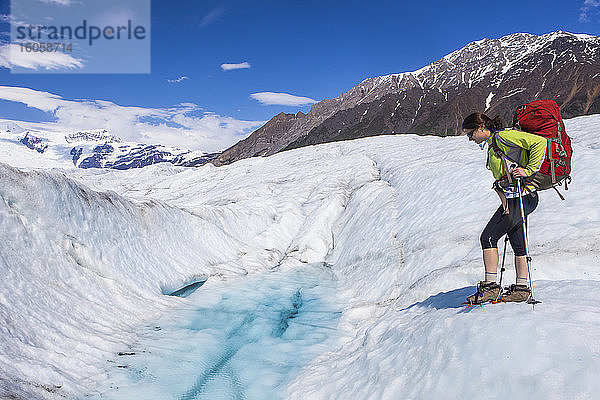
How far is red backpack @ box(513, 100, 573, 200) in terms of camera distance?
214 inches

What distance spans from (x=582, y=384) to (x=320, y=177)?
22660mm

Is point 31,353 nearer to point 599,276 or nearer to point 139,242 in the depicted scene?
point 139,242

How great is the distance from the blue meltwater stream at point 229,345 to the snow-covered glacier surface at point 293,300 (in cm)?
5

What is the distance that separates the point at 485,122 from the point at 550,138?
3.29 feet

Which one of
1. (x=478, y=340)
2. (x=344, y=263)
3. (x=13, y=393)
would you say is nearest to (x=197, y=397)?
(x=13, y=393)

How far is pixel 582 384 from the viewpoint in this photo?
4109 mm

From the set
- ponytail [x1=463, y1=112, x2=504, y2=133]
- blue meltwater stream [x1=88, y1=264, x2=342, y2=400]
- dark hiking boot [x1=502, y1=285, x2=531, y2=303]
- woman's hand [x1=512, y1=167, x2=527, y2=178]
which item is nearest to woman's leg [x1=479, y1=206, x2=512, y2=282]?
dark hiking boot [x1=502, y1=285, x2=531, y2=303]

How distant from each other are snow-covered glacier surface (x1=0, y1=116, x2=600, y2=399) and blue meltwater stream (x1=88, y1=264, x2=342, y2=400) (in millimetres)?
49

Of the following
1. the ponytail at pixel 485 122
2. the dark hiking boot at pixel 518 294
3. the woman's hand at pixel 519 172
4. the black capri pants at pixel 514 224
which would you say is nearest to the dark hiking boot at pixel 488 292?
the dark hiking boot at pixel 518 294

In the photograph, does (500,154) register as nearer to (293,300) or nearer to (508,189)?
(508,189)

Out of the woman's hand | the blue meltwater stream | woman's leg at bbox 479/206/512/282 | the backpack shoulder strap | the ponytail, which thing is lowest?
the blue meltwater stream

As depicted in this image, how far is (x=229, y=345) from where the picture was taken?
934cm

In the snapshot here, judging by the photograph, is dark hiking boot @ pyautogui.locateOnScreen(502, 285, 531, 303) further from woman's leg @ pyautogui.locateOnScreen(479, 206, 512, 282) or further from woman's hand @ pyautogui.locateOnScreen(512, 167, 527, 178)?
woman's hand @ pyautogui.locateOnScreen(512, 167, 527, 178)

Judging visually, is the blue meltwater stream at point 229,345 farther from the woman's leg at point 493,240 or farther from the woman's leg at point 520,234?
the woman's leg at point 520,234
